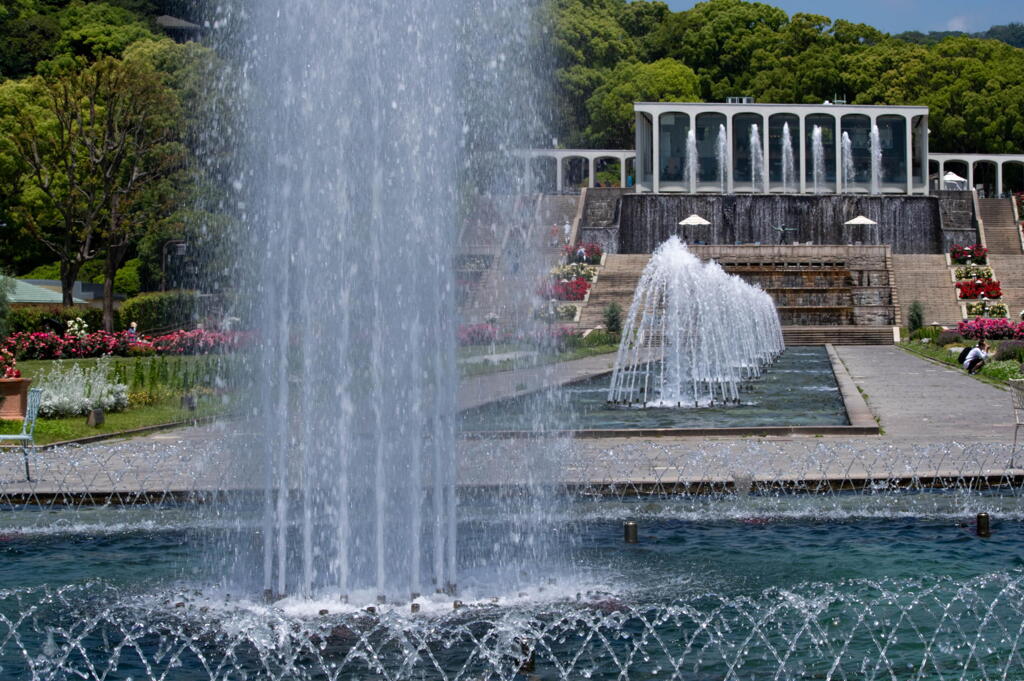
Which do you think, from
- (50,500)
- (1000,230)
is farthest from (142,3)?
(50,500)

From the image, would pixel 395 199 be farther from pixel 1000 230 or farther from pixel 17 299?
pixel 1000 230

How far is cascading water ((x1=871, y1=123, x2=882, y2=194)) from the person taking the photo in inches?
2060

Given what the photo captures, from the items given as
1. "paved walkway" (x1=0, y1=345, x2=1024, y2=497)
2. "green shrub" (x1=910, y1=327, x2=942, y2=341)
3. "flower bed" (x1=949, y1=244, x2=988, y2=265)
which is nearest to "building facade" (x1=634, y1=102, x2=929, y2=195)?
"flower bed" (x1=949, y1=244, x2=988, y2=265)

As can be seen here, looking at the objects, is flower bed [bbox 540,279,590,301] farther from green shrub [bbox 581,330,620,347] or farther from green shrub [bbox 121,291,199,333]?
green shrub [bbox 121,291,199,333]

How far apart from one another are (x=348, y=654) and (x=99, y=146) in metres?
34.2

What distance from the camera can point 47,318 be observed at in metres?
29.4

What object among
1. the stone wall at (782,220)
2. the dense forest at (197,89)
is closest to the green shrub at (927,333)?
the stone wall at (782,220)

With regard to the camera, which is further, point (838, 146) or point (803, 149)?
point (803, 149)

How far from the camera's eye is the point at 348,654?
591 cm

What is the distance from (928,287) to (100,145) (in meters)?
24.0

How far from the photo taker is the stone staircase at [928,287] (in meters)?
35.2

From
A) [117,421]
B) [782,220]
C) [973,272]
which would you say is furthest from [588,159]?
[117,421]

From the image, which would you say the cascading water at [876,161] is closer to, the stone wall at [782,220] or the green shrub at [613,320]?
the stone wall at [782,220]

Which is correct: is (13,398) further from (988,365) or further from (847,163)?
(847,163)
